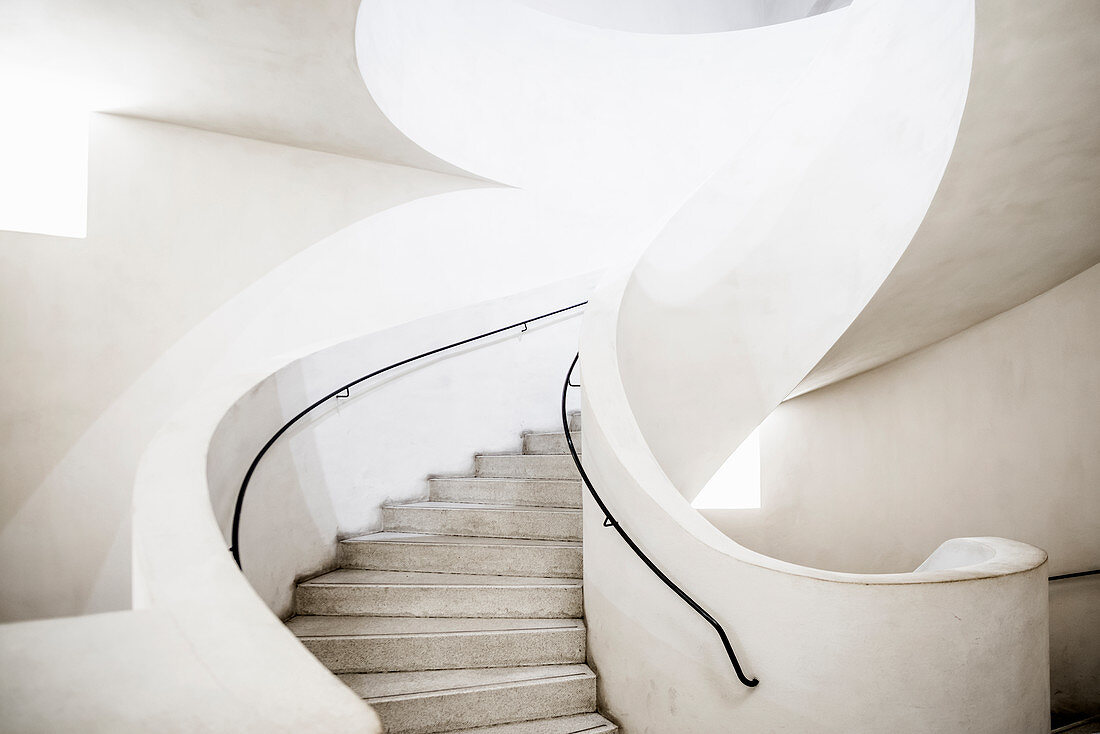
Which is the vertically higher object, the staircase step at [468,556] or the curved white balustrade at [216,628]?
the curved white balustrade at [216,628]

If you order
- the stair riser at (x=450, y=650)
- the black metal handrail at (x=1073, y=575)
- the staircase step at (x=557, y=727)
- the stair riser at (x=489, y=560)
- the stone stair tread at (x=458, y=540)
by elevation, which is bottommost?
the staircase step at (x=557, y=727)

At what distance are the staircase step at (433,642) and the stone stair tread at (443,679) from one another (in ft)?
0.09

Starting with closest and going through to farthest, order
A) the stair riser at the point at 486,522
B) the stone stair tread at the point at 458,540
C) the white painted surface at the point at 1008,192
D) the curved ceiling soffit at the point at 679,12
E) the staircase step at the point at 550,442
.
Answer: the white painted surface at the point at 1008,192 → the stone stair tread at the point at 458,540 → the stair riser at the point at 486,522 → the staircase step at the point at 550,442 → the curved ceiling soffit at the point at 679,12

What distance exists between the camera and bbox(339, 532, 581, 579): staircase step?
A: 323 centimetres

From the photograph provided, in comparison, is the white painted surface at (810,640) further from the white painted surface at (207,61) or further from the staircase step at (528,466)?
the white painted surface at (207,61)

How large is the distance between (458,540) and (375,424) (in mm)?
877

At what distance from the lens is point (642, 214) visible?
5660mm

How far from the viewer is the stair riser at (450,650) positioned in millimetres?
2666

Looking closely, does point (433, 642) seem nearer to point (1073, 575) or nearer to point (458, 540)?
point (458, 540)

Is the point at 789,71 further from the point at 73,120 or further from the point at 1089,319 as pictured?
the point at 73,120

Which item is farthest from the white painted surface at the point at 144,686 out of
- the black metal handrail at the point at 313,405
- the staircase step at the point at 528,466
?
the staircase step at the point at 528,466

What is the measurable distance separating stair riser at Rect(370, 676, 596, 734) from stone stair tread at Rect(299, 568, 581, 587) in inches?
19.5

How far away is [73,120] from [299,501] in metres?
2.81

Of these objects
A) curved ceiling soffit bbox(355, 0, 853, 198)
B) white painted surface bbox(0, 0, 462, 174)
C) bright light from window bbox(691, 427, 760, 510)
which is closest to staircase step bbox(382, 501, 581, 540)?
white painted surface bbox(0, 0, 462, 174)
